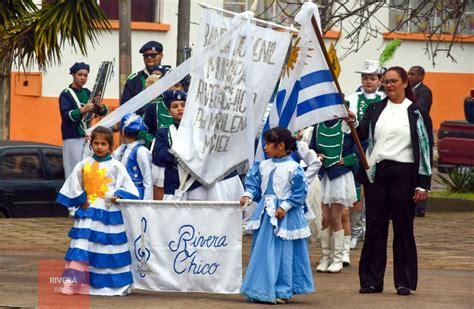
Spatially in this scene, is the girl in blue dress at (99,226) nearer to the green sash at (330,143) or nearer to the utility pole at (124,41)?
A: the green sash at (330,143)

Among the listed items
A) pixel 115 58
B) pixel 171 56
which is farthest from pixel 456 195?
pixel 171 56

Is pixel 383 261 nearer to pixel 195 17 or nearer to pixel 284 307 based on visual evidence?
pixel 284 307

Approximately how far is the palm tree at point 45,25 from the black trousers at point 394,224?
7.43m

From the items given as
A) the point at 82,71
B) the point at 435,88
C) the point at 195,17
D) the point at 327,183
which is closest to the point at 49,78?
the point at 195,17

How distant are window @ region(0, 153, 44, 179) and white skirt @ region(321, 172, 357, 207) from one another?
20.8 feet

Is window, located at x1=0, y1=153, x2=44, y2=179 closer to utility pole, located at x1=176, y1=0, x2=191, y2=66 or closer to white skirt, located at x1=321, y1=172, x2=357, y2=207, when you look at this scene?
utility pole, located at x1=176, y1=0, x2=191, y2=66

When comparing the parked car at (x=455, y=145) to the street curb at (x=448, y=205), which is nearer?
the street curb at (x=448, y=205)

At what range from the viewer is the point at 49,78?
30500 millimetres

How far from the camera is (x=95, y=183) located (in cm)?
1197

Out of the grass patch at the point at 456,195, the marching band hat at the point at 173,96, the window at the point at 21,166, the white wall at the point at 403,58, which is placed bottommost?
the grass patch at the point at 456,195

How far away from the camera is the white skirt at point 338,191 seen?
13.9m

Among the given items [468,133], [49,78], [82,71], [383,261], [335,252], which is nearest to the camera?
[383,261]

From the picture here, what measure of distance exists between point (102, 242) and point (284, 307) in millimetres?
1602

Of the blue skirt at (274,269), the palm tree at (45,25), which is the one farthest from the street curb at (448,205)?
the blue skirt at (274,269)
